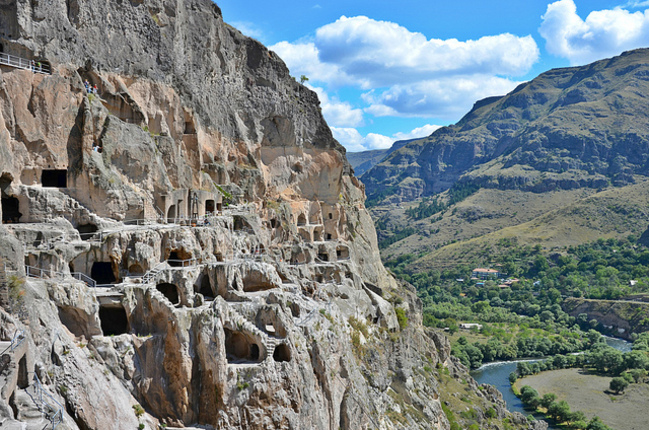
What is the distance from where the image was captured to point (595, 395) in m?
90.0

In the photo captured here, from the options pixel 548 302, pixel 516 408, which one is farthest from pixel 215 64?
pixel 548 302

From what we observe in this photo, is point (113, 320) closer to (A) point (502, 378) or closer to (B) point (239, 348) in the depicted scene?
(B) point (239, 348)

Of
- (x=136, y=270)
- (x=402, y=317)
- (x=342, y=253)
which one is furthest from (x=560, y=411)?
(x=136, y=270)

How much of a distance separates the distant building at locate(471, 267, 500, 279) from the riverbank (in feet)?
274

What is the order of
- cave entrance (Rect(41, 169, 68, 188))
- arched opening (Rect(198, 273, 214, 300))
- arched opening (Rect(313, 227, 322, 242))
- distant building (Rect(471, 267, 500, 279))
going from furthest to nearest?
1. distant building (Rect(471, 267, 500, 279))
2. arched opening (Rect(313, 227, 322, 242))
3. arched opening (Rect(198, 273, 214, 300))
4. cave entrance (Rect(41, 169, 68, 188))

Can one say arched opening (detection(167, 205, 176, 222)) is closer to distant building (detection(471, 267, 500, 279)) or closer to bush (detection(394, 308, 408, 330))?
bush (detection(394, 308, 408, 330))

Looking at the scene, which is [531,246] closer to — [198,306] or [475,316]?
[475,316]

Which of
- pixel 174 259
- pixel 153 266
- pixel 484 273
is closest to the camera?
pixel 153 266

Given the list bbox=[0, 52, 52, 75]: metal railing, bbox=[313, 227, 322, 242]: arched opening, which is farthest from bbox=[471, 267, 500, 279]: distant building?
bbox=[0, 52, 52, 75]: metal railing

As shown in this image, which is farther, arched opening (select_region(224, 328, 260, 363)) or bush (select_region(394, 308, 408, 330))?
bush (select_region(394, 308, 408, 330))

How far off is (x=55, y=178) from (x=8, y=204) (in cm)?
381

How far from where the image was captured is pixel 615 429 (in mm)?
77125

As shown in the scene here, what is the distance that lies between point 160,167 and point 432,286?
142m

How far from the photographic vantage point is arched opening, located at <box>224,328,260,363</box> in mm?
37969
